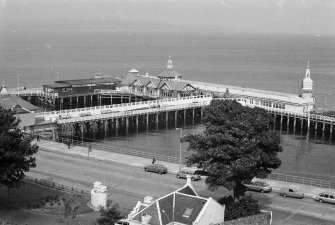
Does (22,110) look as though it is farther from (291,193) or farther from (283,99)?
(283,99)

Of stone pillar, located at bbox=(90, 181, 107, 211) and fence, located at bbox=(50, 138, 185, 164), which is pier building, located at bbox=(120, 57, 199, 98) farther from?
stone pillar, located at bbox=(90, 181, 107, 211)

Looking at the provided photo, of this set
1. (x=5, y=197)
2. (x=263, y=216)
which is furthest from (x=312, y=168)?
(x=5, y=197)

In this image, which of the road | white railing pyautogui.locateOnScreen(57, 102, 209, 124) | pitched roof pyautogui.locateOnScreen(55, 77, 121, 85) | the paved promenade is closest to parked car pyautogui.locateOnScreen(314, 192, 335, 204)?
the road

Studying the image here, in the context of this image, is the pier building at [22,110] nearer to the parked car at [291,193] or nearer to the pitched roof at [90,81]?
the pitched roof at [90,81]

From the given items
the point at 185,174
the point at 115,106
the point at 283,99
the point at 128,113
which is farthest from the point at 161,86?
the point at 185,174

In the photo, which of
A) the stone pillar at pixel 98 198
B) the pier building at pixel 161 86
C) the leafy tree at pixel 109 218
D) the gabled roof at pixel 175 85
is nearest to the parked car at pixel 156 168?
the stone pillar at pixel 98 198

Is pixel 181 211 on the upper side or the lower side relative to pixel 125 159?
upper
